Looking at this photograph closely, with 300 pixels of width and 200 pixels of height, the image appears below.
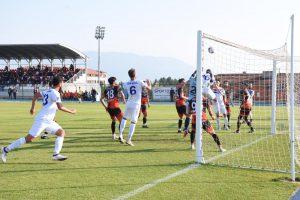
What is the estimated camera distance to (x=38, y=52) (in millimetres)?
65062

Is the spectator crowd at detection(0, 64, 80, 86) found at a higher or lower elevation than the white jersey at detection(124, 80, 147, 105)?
higher

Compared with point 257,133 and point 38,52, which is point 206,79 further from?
point 38,52

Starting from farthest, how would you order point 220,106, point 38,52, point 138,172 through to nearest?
1. point 38,52
2. point 220,106
3. point 138,172

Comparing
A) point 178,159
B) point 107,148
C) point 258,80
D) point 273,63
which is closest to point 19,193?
point 178,159

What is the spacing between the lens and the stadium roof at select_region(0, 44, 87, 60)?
61.6 metres

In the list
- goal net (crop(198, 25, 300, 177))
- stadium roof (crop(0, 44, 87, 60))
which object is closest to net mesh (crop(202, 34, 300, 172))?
goal net (crop(198, 25, 300, 177))

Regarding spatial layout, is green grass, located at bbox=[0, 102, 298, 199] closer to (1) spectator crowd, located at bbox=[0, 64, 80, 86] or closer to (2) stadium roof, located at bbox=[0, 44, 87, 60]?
(2) stadium roof, located at bbox=[0, 44, 87, 60]

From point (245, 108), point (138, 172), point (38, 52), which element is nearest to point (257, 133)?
point (245, 108)

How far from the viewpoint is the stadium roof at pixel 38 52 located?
61619 millimetres

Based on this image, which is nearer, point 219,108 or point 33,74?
point 219,108

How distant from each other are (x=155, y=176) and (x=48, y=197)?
7.54 ft

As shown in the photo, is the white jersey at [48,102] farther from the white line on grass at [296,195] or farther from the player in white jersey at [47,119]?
the white line on grass at [296,195]

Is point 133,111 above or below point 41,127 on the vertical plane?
above

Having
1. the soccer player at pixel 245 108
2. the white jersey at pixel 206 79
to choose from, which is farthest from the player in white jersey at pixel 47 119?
the soccer player at pixel 245 108
